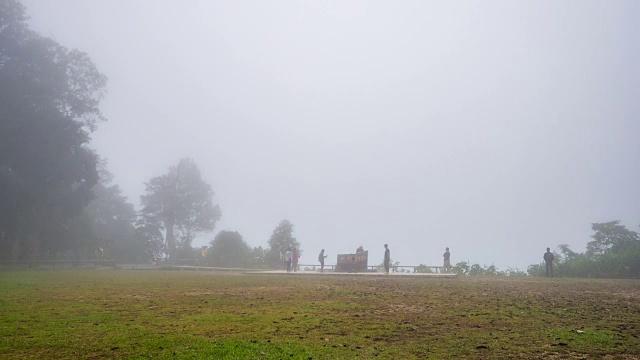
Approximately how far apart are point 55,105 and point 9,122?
674 centimetres

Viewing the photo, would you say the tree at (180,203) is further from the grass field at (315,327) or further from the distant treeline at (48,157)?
the grass field at (315,327)

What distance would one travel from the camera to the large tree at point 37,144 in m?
45.1

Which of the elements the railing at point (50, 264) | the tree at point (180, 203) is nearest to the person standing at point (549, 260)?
the railing at point (50, 264)

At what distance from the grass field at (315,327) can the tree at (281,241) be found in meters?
41.1

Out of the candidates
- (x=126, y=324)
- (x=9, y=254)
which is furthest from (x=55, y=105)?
(x=126, y=324)

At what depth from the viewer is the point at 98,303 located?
1412 cm

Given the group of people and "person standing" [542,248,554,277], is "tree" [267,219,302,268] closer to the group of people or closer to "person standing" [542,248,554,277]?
the group of people

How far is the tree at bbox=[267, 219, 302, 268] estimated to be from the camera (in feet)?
187

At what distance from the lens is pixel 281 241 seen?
57.2 m

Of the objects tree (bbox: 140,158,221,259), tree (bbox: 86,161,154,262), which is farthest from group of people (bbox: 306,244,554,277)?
tree (bbox: 140,158,221,259)

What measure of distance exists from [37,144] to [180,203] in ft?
139

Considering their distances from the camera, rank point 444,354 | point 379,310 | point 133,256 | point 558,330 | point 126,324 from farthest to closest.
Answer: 1. point 133,256
2. point 379,310
3. point 126,324
4. point 558,330
5. point 444,354

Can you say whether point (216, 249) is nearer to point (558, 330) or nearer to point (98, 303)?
point (98, 303)

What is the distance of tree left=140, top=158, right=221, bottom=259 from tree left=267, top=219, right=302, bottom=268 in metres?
32.1
